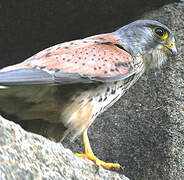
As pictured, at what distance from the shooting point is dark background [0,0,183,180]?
4.18 metres

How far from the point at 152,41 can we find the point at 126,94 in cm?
72

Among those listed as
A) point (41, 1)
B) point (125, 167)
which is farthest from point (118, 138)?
point (41, 1)

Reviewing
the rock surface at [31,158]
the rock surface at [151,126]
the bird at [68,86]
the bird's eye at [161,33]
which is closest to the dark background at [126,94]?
the rock surface at [151,126]

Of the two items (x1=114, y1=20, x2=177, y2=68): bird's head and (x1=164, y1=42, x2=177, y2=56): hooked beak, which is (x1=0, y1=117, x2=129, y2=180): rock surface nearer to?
(x1=114, y1=20, x2=177, y2=68): bird's head

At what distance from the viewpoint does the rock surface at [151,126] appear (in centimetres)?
409

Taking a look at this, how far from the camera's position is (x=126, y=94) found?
A: 4.60 m

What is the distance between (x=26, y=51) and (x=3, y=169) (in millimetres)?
2941

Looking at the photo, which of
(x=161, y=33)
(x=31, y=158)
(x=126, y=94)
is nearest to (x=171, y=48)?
(x=161, y=33)

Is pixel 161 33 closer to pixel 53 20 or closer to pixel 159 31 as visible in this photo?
pixel 159 31

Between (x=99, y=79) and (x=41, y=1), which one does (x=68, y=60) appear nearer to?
(x=99, y=79)

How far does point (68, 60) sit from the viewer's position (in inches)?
134

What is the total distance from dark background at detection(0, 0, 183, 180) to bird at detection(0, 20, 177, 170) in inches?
27.4

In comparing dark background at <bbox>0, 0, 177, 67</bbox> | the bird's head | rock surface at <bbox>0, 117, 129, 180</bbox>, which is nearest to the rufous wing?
the bird's head

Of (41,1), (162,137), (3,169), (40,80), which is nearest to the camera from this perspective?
(3,169)
